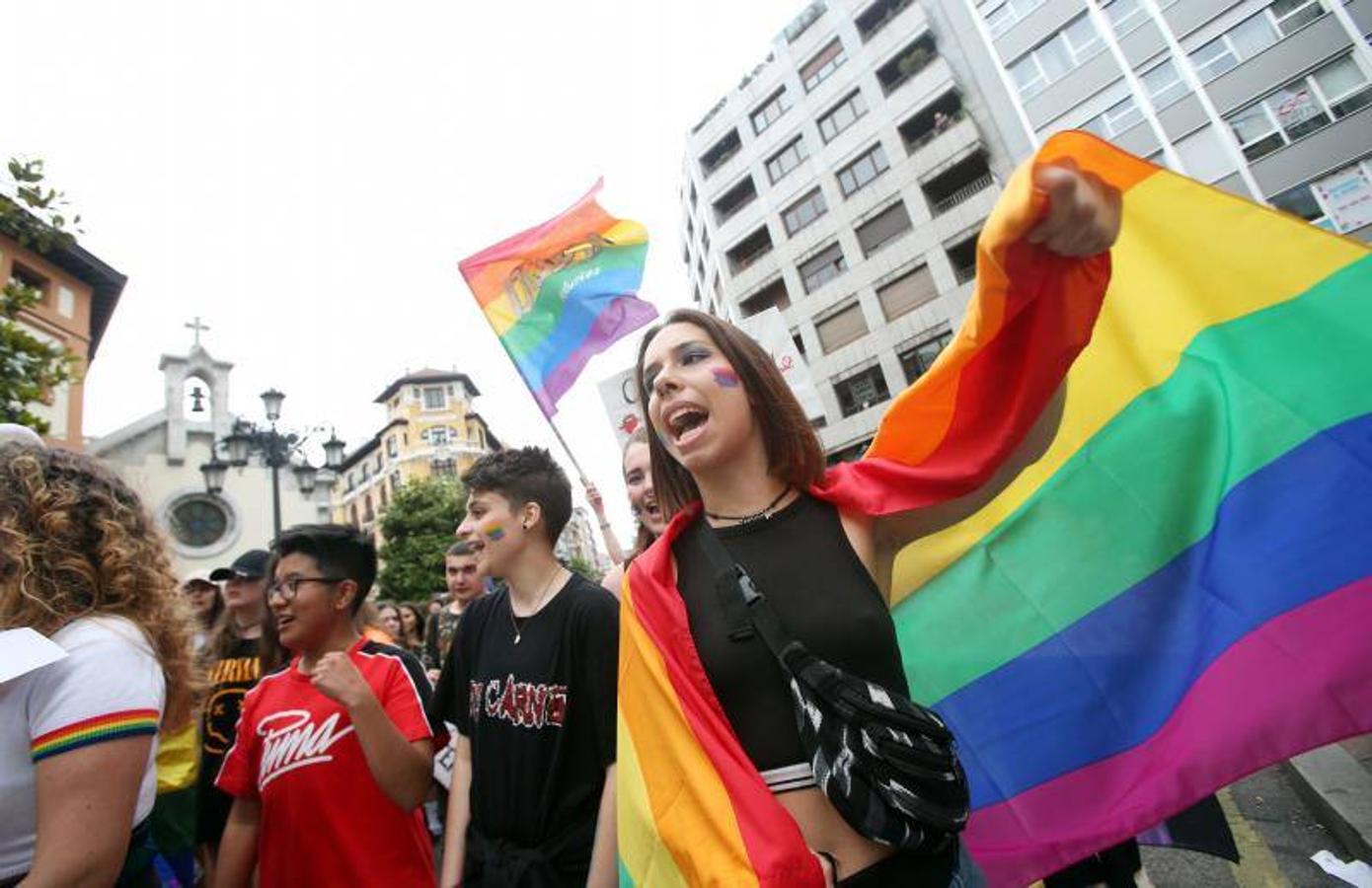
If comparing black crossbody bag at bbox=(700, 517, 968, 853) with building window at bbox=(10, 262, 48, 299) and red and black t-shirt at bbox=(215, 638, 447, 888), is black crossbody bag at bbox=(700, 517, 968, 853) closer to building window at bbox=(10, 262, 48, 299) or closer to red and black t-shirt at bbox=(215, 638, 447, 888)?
red and black t-shirt at bbox=(215, 638, 447, 888)

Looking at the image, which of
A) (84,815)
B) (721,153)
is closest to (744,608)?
(84,815)

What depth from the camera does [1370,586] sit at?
5.61 ft

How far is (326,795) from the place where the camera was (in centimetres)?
237

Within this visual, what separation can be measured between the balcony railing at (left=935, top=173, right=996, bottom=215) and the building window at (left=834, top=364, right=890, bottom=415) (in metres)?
6.27

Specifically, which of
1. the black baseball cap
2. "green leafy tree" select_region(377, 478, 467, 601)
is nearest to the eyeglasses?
the black baseball cap

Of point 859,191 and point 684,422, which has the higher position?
point 859,191

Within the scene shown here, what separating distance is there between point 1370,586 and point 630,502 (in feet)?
9.86

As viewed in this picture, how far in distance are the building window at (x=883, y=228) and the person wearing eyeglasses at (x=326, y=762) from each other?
80.3 ft

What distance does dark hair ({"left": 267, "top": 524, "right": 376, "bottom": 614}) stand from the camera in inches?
112

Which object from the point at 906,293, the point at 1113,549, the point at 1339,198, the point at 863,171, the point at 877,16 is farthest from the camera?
the point at 877,16

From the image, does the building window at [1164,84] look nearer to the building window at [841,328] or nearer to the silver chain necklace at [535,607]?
the building window at [841,328]

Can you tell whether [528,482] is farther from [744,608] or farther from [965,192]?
[965,192]

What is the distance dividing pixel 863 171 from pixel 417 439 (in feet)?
119

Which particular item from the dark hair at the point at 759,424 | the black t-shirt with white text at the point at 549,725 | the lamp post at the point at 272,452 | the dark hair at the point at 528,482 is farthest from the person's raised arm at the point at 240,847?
the lamp post at the point at 272,452
